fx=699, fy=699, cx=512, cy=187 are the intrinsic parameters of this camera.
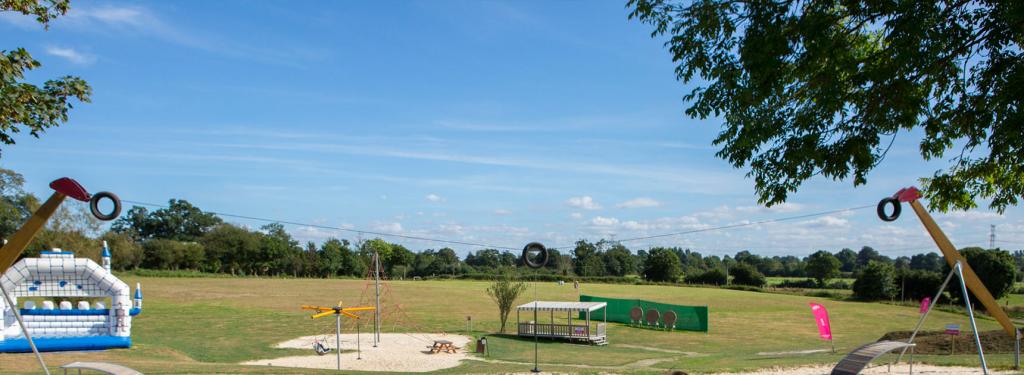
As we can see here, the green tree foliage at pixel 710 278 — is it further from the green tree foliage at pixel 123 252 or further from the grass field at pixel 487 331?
the green tree foliage at pixel 123 252

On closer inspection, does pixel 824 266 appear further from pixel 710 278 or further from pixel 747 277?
pixel 710 278

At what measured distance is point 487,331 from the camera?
37625 millimetres

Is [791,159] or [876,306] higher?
[791,159]

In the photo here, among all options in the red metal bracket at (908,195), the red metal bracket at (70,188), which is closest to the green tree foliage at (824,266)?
the red metal bracket at (908,195)

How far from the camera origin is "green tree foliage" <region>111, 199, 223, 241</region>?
128 metres

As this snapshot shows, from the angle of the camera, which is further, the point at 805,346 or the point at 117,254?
the point at 117,254

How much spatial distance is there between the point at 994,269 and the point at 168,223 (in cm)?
12429

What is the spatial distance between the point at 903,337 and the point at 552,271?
220 feet

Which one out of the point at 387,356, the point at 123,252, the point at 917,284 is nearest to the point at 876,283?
the point at 917,284

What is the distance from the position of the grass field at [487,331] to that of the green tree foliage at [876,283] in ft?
15.9

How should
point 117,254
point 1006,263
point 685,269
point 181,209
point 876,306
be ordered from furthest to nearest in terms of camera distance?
point 181,209 < point 685,269 < point 117,254 < point 876,306 < point 1006,263

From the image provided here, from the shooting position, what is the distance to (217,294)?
202 feet

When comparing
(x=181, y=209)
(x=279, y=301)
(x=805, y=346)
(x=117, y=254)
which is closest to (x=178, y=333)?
(x=279, y=301)

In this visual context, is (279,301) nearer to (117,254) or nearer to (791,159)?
(117,254)
